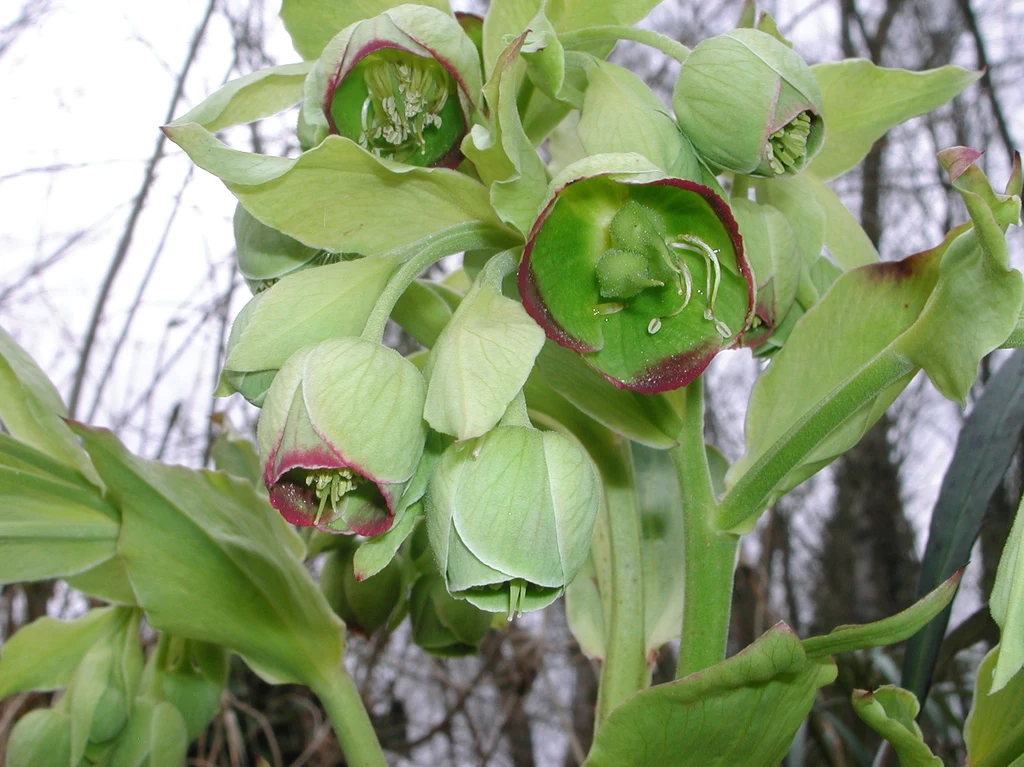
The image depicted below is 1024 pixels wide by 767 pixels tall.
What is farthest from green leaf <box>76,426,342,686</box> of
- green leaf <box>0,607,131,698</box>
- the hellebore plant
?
green leaf <box>0,607,131,698</box>

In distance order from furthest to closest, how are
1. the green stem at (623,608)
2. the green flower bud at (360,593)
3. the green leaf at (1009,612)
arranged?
the green flower bud at (360,593)
the green stem at (623,608)
the green leaf at (1009,612)

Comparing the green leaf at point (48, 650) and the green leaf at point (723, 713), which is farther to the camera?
the green leaf at point (48, 650)

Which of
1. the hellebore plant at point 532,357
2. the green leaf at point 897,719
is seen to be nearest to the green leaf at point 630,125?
the hellebore plant at point 532,357

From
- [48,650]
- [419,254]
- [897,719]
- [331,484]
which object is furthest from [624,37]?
[48,650]

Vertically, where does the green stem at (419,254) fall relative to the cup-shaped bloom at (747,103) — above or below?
below

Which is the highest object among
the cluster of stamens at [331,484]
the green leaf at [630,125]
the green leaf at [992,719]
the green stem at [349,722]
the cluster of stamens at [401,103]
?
the cluster of stamens at [401,103]

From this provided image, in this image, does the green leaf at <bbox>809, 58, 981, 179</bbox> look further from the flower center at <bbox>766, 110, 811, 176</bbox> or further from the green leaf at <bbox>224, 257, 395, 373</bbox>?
the green leaf at <bbox>224, 257, 395, 373</bbox>

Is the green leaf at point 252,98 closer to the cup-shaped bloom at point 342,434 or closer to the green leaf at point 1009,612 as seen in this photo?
the cup-shaped bloom at point 342,434

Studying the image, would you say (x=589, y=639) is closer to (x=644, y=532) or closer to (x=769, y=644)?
(x=644, y=532)

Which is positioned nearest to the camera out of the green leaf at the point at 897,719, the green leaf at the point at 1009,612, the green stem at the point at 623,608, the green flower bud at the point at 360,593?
the green leaf at the point at 1009,612
